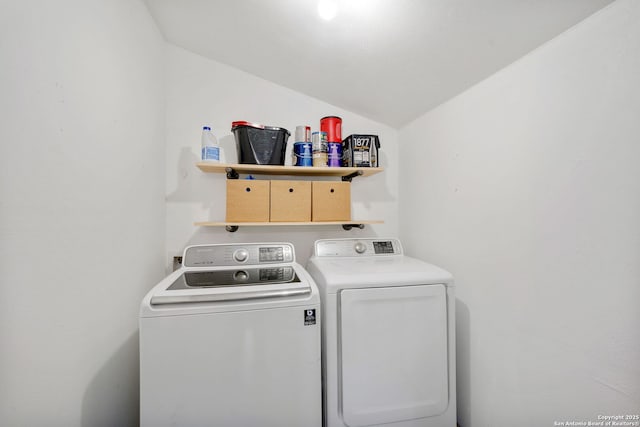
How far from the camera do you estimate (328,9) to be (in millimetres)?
1113

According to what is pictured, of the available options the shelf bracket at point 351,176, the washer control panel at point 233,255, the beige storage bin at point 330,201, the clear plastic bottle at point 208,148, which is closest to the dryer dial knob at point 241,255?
the washer control panel at point 233,255

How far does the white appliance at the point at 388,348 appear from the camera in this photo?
3.67 ft

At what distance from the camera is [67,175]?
0.84m

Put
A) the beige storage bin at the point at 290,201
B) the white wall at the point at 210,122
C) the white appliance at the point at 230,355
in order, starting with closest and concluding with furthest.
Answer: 1. the white appliance at the point at 230,355
2. the beige storage bin at the point at 290,201
3. the white wall at the point at 210,122

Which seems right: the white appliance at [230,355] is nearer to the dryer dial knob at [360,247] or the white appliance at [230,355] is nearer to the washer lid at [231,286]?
the washer lid at [231,286]

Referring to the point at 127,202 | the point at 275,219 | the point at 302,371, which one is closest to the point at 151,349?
Answer: the point at 302,371

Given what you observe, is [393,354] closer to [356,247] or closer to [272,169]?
[356,247]

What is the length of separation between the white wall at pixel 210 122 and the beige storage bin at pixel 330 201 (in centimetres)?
28

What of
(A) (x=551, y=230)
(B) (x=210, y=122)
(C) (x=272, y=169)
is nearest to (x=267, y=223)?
(C) (x=272, y=169)

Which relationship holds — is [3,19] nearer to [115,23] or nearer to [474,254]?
[115,23]

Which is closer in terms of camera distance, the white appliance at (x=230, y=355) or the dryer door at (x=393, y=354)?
the white appliance at (x=230, y=355)

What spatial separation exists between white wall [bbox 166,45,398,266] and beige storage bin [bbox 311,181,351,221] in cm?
28

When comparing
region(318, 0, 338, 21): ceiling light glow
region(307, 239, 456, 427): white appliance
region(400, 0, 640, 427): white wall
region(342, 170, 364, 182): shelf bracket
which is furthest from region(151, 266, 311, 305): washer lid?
region(318, 0, 338, 21): ceiling light glow

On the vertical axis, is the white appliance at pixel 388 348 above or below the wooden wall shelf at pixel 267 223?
below
